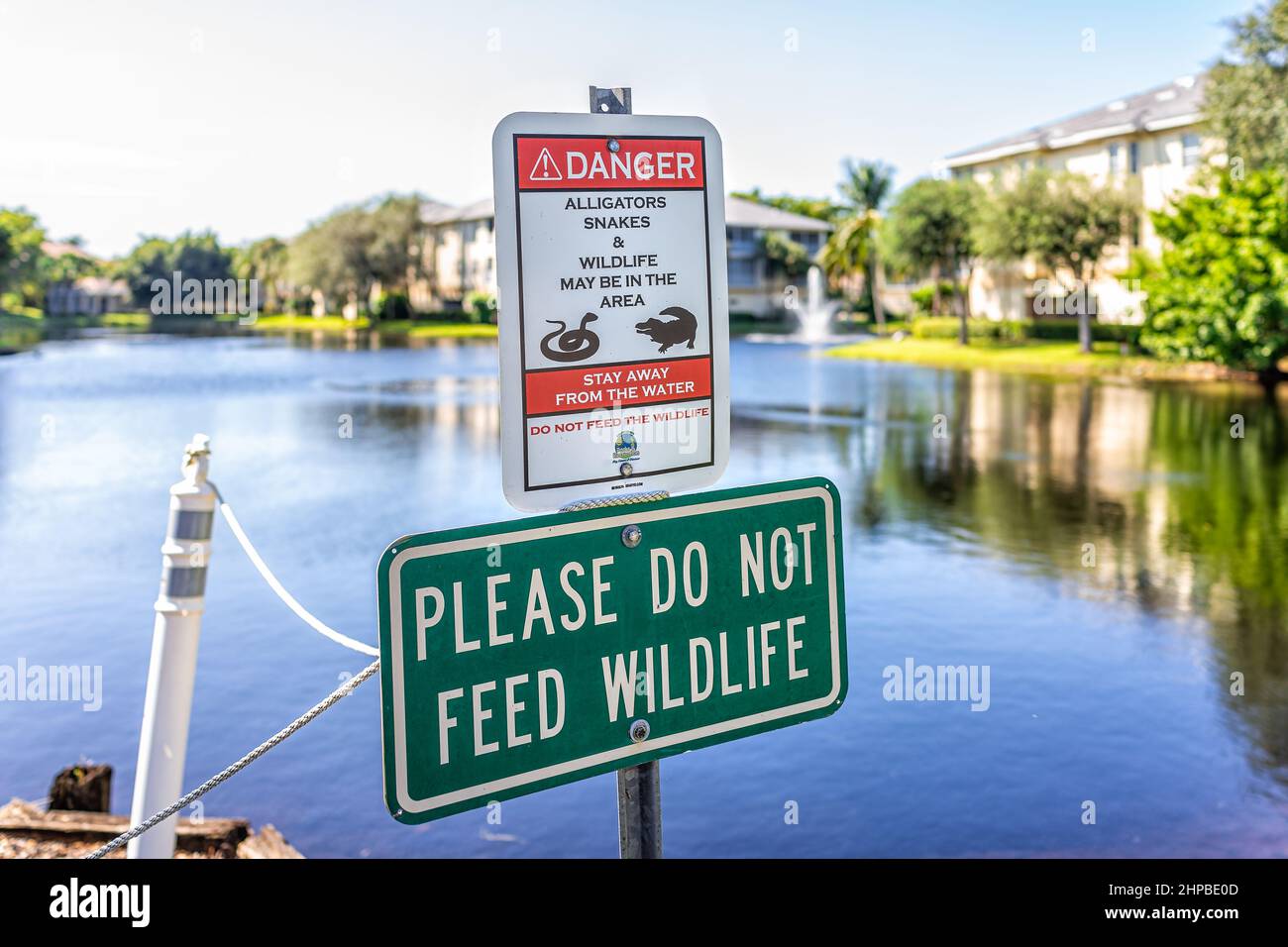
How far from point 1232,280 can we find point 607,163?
145 feet

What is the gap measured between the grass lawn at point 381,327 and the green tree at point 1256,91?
52.8 m

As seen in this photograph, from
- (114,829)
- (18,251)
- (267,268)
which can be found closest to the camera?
(114,829)

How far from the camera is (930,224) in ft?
219

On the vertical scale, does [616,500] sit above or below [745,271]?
below

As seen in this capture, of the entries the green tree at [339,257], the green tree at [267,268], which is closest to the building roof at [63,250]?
the green tree at [267,268]

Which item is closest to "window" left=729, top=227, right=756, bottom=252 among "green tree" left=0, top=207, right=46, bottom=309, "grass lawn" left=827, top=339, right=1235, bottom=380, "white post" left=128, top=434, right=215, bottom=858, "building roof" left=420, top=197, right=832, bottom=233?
"building roof" left=420, top=197, right=832, bottom=233

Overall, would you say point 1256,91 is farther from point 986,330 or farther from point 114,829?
point 114,829

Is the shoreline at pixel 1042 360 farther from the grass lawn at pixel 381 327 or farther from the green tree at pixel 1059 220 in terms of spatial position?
the grass lawn at pixel 381 327

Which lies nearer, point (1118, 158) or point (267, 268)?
point (1118, 158)

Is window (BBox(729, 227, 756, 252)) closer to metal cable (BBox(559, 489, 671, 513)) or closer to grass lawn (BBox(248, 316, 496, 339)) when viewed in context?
grass lawn (BBox(248, 316, 496, 339))

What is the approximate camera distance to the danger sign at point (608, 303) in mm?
2592

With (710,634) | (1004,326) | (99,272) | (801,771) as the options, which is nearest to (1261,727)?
(801,771)

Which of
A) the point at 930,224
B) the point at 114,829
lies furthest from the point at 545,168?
the point at 930,224
